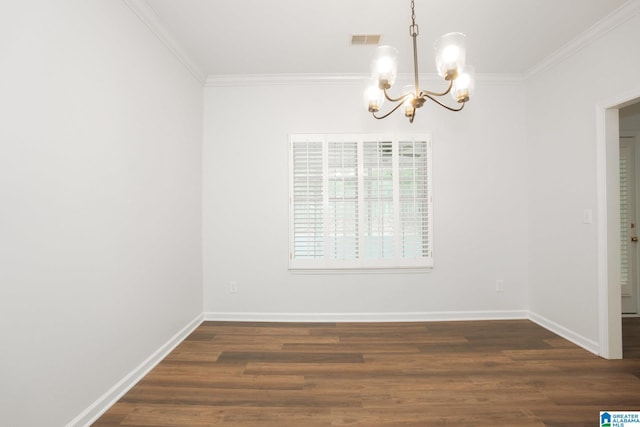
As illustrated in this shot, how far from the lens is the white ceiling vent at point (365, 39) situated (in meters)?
2.72

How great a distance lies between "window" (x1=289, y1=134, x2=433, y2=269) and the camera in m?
3.44

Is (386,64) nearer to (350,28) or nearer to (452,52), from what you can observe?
(452,52)

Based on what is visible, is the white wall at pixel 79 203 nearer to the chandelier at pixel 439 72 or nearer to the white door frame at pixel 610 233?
the chandelier at pixel 439 72

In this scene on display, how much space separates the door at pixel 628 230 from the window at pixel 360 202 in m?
2.47

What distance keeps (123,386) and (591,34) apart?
4.63 metres

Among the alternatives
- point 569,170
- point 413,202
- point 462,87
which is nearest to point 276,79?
point 413,202

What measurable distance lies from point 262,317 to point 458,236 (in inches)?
95.4

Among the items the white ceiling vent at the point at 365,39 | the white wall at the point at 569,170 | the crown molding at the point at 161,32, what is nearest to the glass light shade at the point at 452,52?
the white ceiling vent at the point at 365,39

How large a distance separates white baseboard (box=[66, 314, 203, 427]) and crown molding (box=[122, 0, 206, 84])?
264 centimetres

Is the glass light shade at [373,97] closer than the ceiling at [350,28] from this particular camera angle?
Yes

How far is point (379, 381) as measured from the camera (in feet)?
7.36

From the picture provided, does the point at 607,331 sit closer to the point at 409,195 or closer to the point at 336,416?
the point at 409,195

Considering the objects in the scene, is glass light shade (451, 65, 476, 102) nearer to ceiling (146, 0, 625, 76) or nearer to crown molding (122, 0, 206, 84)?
ceiling (146, 0, 625, 76)

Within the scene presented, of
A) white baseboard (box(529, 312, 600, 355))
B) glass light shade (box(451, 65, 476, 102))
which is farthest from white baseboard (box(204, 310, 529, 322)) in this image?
glass light shade (box(451, 65, 476, 102))
